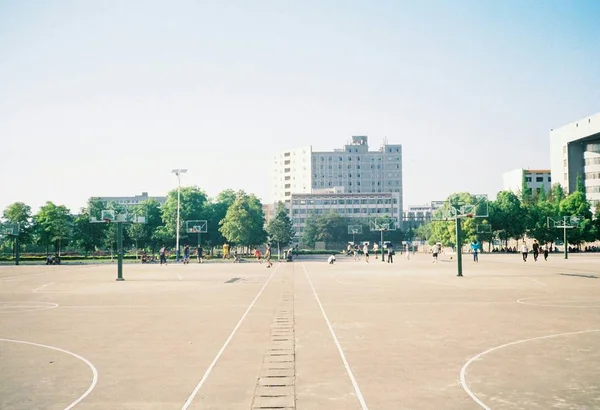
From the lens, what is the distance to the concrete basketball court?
9.40 metres

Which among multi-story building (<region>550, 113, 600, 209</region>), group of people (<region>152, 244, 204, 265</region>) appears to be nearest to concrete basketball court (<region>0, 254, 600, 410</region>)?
group of people (<region>152, 244, 204, 265</region>)

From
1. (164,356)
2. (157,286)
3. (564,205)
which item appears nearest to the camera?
(164,356)

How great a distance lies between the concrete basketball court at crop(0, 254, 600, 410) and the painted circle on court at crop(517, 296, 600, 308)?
75mm

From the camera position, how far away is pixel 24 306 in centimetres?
2347

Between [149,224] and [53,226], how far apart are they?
1618cm

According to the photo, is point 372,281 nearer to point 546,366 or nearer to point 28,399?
point 546,366

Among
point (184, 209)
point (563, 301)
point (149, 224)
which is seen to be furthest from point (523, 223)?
point (563, 301)

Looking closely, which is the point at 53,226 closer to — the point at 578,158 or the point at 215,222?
the point at 215,222

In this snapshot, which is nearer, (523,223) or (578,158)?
(523,223)

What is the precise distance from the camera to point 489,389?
9.81m

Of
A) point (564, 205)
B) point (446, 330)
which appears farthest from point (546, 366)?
point (564, 205)

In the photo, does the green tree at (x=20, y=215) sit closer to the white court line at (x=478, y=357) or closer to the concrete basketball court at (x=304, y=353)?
the concrete basketball court at (x=304, y=353)

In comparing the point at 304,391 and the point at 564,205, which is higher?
the point at 564,205

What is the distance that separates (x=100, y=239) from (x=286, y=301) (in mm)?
77634
